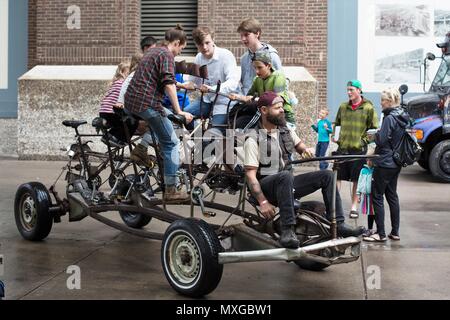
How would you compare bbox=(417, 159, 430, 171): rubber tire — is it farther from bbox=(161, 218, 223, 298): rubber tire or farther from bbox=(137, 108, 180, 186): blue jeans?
bbox=(161, 218, 223, 298): rubber tire

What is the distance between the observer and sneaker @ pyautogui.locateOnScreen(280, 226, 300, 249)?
17.4ft

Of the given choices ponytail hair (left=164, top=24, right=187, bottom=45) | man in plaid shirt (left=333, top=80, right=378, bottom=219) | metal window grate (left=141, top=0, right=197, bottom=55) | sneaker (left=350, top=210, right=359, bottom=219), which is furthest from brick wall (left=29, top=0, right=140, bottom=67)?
ponytail hair (left=164, top=24, right=187, bottom=45)

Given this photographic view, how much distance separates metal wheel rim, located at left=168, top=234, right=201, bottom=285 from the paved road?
0.18 metres

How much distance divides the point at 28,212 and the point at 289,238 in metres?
3.42

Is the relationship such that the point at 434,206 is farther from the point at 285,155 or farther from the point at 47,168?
the point at 47,168

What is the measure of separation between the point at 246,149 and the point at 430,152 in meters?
8.29

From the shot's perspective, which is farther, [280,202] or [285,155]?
[285,155]

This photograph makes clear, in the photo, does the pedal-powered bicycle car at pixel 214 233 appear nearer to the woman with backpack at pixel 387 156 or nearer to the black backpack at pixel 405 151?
the woman with backpack at pixel 387 156

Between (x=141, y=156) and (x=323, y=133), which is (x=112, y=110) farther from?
(x=323, y=133)

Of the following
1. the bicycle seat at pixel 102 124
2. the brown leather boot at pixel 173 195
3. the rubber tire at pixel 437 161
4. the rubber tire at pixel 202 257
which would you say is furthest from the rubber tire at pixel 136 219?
the rubber tire at pixel 437 161

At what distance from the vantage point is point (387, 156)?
7742mm

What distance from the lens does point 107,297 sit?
221 inches

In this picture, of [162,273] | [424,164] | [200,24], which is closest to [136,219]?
[162,273]

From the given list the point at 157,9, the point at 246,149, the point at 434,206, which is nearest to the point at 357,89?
the point at 434,206
